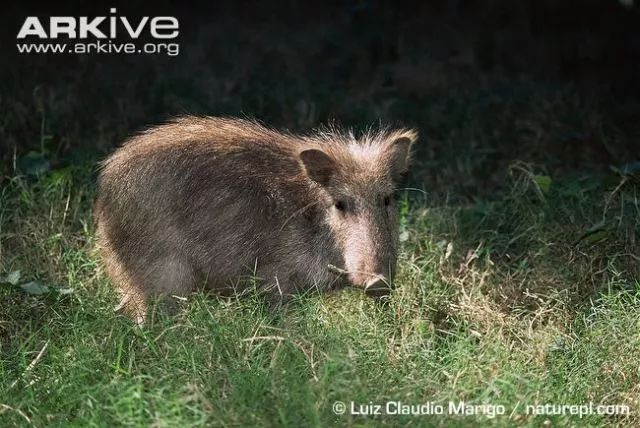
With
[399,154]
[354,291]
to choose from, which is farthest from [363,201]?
[354,291]

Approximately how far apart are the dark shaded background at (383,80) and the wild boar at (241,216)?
1815 mm

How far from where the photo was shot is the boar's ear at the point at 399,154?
6.24 meters

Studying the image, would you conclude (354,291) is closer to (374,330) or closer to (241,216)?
(374,330)

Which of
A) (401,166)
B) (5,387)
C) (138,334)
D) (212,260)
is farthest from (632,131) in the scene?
(5,387)

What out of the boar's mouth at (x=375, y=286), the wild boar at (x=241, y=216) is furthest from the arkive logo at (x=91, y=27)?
the boar's mouth at (x=375, y=286)

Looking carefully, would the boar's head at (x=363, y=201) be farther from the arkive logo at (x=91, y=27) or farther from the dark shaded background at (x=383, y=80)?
the arkive logo at (x=91, y=27)

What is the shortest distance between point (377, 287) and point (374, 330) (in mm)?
219

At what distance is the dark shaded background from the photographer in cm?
848

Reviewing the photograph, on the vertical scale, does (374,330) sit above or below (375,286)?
below

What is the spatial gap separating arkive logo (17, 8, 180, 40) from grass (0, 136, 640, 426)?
1.28 meters

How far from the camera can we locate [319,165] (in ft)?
20.0

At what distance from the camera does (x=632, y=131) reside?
29.0 ft

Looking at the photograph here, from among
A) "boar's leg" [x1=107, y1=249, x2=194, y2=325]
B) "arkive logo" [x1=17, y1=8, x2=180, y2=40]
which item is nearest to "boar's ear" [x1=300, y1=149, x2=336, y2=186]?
"boar's leg" [x1=107, y1=249, x2=194, y2=325]

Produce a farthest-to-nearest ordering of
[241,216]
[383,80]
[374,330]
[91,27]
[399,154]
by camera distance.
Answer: [383,80]
[91,27]
[399,154]
[241,216]
[374,330]
